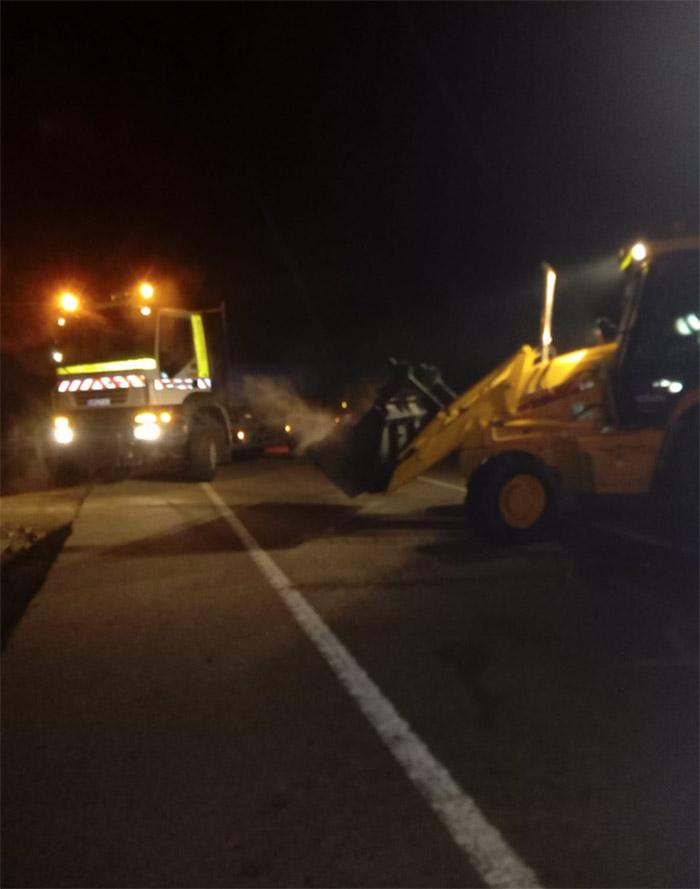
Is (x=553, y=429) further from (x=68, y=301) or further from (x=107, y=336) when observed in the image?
(x=68, y=301)

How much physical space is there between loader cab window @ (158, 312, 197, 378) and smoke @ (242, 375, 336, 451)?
2676mm

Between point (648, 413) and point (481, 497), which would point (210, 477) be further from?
point (648, 413)

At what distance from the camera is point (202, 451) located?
19.0 metres

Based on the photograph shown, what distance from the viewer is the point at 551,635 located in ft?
24.1

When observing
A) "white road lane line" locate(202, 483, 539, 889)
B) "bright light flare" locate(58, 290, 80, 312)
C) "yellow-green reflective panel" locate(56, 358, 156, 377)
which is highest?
"bright light flare" locate(58, 290, 80, 312)

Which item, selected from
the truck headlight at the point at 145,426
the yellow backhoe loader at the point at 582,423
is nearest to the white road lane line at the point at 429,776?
the yellow backhoe loader at the point at 582,423

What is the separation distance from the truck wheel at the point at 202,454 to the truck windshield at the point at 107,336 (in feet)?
5.49

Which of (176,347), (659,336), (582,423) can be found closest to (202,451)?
(176,347)

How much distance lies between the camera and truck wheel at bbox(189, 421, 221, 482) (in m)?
18.9

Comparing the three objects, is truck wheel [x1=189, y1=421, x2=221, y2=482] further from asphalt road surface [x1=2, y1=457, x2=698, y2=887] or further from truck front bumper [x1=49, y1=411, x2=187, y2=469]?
asphalt road surface [x1=2, y1=457, x2=698, y2=887]

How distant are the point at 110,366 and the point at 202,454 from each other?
223cm

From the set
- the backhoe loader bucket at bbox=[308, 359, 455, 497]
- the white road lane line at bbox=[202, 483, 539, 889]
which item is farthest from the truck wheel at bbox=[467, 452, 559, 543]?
the white road lane line at bbox=[202, 483, 539, 889]

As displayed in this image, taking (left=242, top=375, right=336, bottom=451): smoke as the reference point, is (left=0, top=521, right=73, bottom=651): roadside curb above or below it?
below

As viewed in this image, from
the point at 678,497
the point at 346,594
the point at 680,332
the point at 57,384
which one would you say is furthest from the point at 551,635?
the point at 57,384
